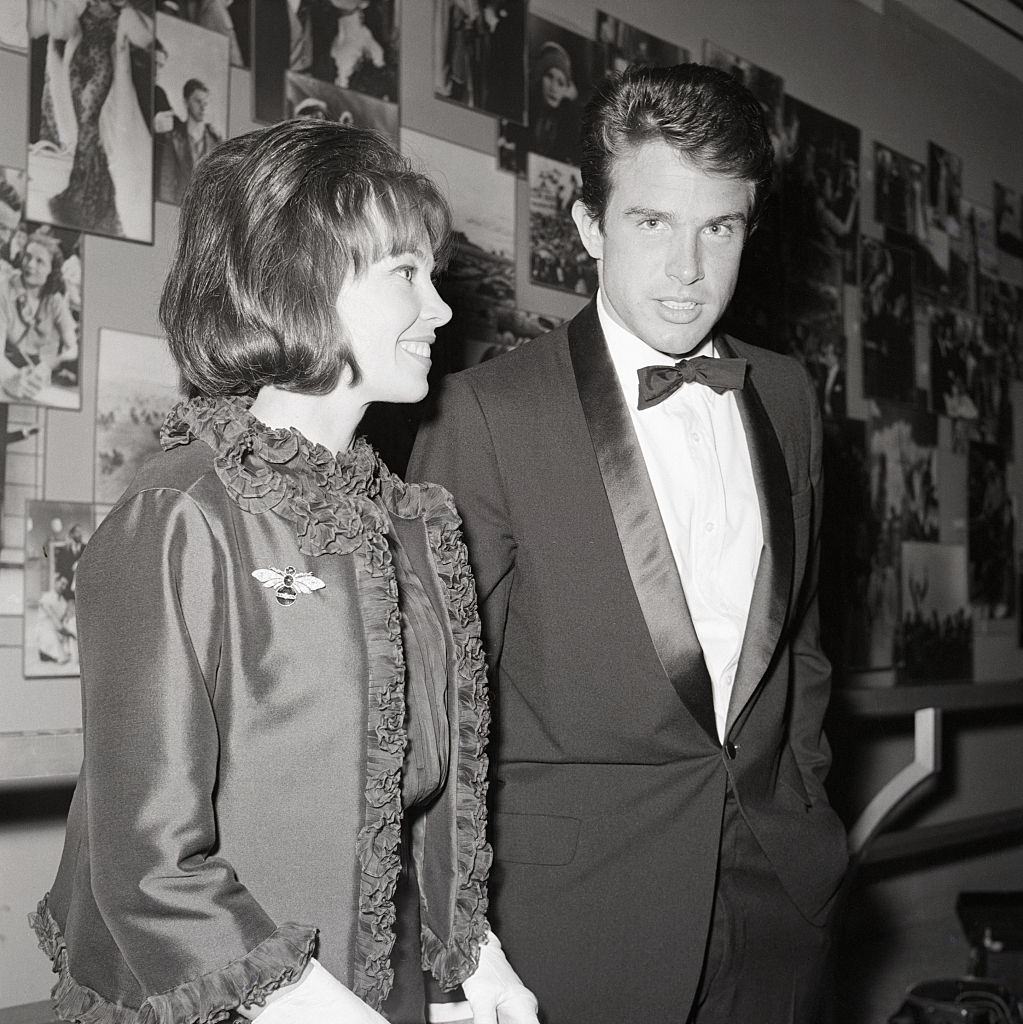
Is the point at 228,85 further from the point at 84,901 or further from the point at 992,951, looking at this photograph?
the point at 992,951

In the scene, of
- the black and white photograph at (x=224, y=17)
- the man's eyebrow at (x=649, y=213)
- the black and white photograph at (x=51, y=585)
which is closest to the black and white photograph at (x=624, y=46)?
the black and white photograph at (x=224, y=17)

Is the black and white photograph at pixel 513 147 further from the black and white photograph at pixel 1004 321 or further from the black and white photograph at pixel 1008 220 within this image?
the black and white photograph at pixel 1008 220

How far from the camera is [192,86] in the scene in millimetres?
2234

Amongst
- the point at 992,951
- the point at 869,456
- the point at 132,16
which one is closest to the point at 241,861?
the point at 132,16

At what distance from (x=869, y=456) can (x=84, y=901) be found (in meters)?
3.43

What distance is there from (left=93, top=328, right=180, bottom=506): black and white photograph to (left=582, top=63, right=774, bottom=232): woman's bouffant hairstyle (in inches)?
31.6

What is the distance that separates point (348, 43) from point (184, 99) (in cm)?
43

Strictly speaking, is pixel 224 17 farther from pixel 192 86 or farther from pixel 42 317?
pixel 42 317

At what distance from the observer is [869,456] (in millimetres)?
4172

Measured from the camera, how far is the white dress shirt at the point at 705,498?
1.84m

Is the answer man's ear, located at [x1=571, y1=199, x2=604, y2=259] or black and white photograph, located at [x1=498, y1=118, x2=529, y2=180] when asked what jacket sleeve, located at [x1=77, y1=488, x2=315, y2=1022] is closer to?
man's ear, located at [x1=571, y1=199, x2=604, y2=259]

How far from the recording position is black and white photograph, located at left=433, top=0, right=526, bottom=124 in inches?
107

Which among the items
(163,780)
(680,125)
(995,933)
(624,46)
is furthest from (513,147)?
(995,933)

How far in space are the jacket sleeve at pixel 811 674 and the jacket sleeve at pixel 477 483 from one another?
0.58 m
